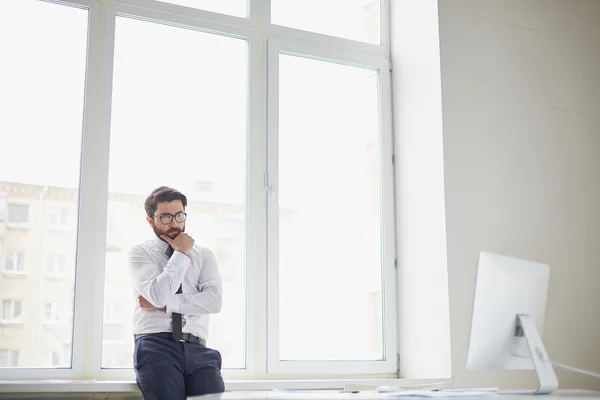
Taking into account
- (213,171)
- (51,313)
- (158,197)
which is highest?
Answer: (213,171)

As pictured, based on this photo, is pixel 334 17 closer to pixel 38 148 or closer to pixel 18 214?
pixel 38 148

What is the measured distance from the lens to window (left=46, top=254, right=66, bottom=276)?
11.0ft

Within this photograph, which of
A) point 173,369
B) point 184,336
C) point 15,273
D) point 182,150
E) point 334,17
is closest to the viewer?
point 173,369

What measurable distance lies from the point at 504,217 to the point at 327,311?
3.40 feet

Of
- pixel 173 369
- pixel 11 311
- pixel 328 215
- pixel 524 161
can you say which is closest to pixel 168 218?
pixel 173 369

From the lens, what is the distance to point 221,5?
156 inches

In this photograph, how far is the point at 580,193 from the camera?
4113 millimetres

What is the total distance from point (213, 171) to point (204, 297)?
78 cm

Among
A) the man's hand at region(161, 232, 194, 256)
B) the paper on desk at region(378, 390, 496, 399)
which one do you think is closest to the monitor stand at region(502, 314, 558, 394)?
the paper on desk at region(378, 390, 496, 399)

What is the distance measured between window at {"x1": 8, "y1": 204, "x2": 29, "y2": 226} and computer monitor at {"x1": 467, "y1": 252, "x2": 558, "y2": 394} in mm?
2054

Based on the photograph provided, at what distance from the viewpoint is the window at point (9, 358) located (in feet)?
10.5

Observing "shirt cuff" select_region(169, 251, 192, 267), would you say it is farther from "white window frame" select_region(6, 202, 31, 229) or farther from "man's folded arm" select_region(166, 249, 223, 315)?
"white window frame" select_region(6, 202, 31, 229)

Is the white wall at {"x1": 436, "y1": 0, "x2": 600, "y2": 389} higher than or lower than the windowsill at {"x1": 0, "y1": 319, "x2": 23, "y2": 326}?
higher

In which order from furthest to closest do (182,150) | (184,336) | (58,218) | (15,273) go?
1. (182,150)
2. (58,218)
3. (15,273)
4. (184,336)
